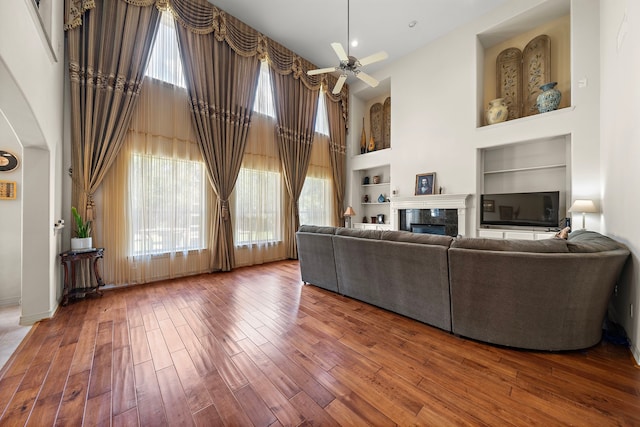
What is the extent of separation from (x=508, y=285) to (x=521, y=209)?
3384 millimetres

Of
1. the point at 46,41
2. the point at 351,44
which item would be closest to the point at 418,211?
the point at 351,44

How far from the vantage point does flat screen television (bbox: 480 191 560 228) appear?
161 inches

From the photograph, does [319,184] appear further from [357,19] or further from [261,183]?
[357,19]

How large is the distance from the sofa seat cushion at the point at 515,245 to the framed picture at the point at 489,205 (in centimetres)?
321

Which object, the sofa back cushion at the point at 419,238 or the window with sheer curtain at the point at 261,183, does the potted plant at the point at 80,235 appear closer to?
the window with sheer curtain at the point at 261,183

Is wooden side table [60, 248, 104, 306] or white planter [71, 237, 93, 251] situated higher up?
white planter [71, 237, 93, 251]

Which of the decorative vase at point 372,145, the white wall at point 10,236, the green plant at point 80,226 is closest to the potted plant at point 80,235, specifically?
the green plant at point 80,226

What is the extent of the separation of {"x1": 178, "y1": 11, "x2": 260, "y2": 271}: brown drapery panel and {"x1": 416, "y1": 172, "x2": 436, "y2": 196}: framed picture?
153 inches

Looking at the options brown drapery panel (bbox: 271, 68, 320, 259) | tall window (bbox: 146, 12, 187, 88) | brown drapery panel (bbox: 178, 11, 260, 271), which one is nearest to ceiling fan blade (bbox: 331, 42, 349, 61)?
brown drapery panel (bbox: 178, 11, 260, 271)

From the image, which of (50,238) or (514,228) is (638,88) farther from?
(50,238)

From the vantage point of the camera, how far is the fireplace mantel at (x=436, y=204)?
189 inches

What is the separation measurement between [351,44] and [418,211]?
13.0ft

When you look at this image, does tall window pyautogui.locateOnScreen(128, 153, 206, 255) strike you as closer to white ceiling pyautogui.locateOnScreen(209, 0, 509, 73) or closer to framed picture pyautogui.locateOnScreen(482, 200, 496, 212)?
white ceiling pyautogui.locateOnScreen(209, 0, 509, 73)

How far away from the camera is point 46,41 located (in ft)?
7.31
